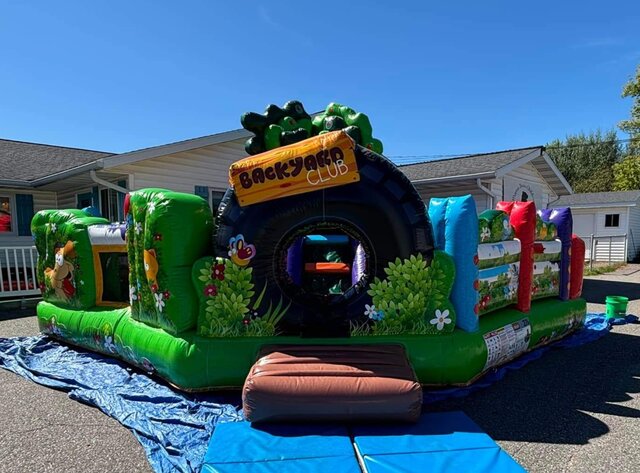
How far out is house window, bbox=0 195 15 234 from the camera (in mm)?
10783

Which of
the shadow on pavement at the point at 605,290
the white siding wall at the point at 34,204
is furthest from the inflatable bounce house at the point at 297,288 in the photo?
the white siding wall at the point at 34,204

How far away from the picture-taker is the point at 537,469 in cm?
254

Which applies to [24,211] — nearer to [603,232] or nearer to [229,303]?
[229,303]

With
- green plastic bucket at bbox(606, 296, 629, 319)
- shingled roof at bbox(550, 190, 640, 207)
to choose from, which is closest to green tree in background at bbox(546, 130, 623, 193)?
shingled roof at bbox(550, 190, 640, 207)

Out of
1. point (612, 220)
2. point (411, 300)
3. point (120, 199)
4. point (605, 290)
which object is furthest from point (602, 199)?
point (120, 199)

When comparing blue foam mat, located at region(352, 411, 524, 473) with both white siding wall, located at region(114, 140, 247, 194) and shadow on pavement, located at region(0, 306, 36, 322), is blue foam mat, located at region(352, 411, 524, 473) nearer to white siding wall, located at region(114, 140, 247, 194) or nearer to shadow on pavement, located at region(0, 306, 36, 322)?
shadow on pavement, located at region(0, 306, 36, 322)

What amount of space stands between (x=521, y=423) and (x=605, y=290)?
9.15m

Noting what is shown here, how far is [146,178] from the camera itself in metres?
8.91

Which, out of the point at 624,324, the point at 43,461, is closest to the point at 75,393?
the point at 43,461

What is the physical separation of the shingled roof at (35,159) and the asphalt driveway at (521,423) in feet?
27.7

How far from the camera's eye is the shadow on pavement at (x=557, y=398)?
3066 mm

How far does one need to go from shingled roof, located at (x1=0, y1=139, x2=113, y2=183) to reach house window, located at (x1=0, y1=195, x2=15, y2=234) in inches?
29.1

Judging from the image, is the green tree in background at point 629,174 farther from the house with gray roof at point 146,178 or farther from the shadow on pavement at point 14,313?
the shadow on pavement at point 14,313

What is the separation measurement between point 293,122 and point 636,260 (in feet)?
68.9
